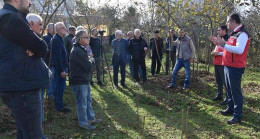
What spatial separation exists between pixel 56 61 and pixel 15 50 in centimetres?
279

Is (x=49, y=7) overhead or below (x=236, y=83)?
overhead

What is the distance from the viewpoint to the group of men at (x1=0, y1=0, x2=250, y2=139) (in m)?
2.40

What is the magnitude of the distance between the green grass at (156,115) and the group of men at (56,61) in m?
0.30

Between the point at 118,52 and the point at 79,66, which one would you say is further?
the point at 118,52


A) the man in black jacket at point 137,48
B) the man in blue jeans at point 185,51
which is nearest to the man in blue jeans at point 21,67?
the man in blue jeans at point 185,51

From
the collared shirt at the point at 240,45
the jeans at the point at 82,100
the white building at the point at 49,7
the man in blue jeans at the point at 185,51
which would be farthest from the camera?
the man in blue jeans at the point at 185,51

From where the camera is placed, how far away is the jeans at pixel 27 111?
2469 millimetres

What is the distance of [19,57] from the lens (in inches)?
94.8

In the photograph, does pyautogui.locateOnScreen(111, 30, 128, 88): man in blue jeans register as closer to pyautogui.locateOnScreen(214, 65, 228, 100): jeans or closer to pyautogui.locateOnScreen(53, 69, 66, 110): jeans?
pyautogui.locateOnScreen(53, 69, 66, 110): jeans

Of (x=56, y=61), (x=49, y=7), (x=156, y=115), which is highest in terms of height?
(x=49, y=7)

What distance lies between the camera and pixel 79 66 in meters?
4.43

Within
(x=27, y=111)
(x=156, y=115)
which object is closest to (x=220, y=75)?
(x=156, y=115)

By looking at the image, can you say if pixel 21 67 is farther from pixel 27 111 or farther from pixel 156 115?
pixel 156 115

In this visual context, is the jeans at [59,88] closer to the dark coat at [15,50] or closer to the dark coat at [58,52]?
the dark coat at [58,52]
